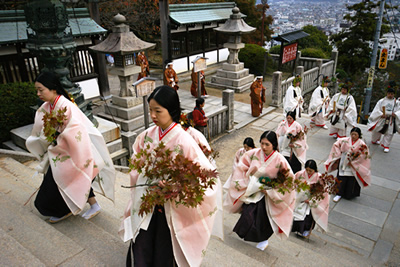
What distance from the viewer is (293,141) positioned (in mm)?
6949

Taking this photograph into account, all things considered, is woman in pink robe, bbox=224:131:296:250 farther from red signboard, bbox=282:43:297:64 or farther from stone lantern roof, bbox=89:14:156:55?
red signboard, bbox=282:43:297:64

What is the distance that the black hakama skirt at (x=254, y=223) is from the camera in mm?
4422

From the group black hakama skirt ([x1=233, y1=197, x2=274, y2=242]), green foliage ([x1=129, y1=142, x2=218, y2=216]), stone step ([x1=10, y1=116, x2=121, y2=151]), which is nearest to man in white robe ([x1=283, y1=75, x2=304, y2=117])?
stone step ([x1=10, y1=116, x2=121, y2=151])

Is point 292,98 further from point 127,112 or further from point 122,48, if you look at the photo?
point 122,48

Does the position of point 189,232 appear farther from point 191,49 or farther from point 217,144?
point 191,49

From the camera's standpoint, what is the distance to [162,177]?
8.55ft

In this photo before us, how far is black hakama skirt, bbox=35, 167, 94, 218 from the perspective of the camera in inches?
143

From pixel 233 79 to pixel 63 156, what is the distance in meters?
12.6

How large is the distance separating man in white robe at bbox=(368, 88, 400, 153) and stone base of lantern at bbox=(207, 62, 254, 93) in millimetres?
7042

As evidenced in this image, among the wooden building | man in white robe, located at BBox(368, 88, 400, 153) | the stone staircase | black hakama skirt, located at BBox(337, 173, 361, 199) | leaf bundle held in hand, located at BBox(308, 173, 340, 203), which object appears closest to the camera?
the stone staircase

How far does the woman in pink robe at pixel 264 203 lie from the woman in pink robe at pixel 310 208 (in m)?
0.83

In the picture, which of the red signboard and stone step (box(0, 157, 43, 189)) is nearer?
stone step (box(0, 157, 43, 189))

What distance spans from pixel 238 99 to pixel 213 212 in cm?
1161

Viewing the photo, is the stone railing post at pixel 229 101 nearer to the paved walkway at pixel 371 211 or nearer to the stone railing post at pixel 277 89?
the paved walkway at pixel 371 211
